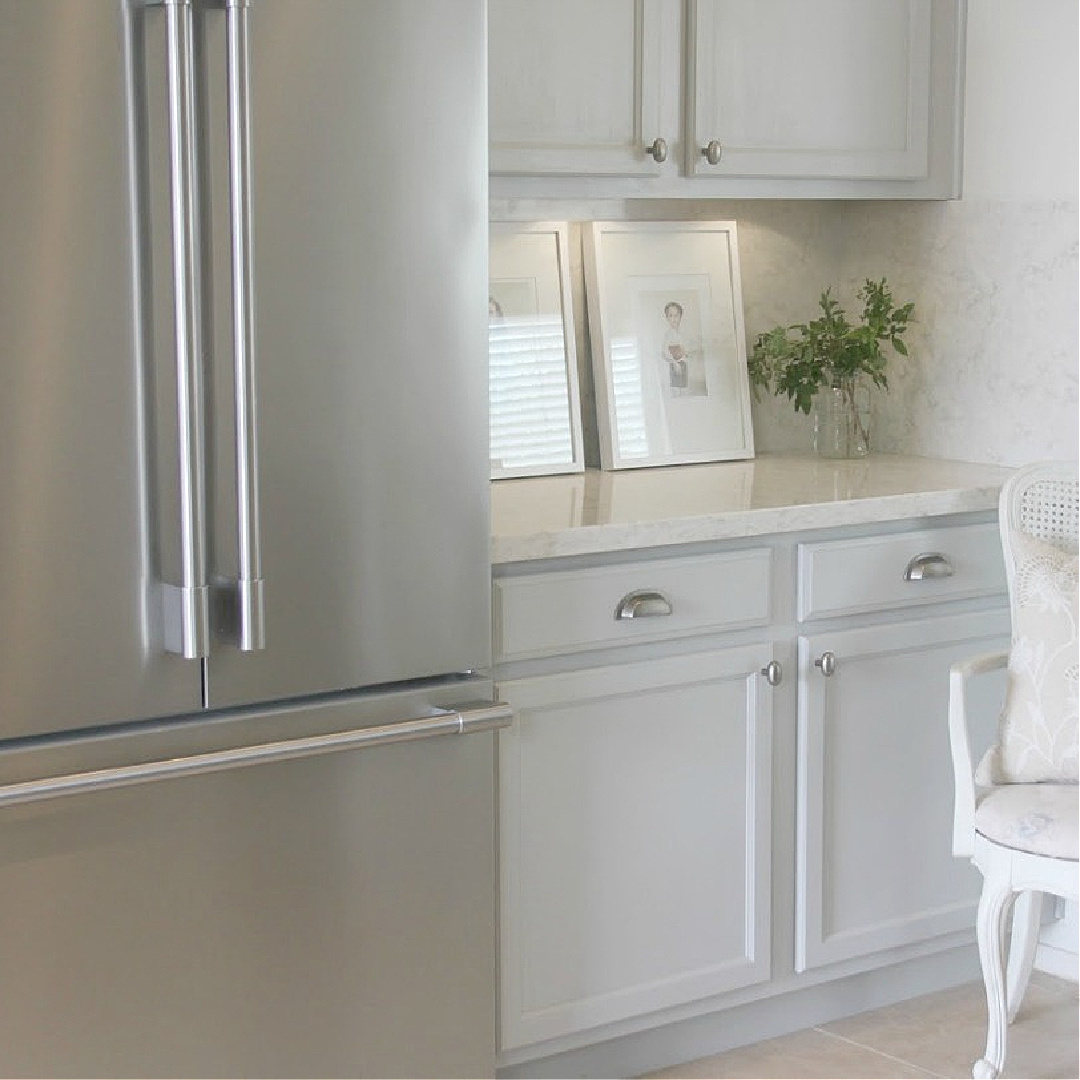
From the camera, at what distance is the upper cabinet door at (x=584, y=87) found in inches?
111

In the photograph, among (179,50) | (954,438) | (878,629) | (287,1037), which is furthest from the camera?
(954,438)

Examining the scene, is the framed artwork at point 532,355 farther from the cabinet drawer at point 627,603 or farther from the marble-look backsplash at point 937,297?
the cabinet drawer at point 627,603

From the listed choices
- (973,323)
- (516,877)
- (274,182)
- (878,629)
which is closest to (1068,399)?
(973,323)

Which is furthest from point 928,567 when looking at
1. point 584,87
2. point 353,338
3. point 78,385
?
point 78,385

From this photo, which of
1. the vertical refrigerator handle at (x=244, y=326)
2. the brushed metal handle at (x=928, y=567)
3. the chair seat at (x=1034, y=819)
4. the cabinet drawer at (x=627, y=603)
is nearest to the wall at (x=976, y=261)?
the brushed metal handle at (x=928, y=567)

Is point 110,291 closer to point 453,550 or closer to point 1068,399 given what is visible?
point 453,550

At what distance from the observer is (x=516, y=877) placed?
2613 mm

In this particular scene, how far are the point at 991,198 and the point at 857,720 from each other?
1.01 meters

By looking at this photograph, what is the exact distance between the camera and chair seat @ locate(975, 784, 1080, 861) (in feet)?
8.65

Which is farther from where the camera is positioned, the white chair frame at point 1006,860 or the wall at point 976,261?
the wall at point 976,261

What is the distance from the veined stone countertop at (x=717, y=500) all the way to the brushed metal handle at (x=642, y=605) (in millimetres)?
72

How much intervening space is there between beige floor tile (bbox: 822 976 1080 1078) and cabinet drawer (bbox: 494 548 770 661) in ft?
2.53

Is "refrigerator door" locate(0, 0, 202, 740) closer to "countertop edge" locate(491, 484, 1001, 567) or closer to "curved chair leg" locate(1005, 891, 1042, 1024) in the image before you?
"countertop edge" locate(491, 484, 1001, 567)

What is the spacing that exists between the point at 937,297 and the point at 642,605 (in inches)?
43.3
